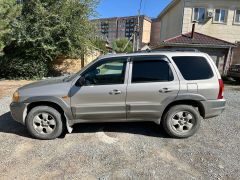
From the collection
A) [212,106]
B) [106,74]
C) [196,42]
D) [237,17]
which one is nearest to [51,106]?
[106,74]

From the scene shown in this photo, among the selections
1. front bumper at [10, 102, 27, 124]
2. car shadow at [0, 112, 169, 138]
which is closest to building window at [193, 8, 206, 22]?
car shadow at [0, 112, 169, 138]

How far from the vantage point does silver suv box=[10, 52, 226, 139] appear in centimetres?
474

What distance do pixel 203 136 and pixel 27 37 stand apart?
10.9 metres

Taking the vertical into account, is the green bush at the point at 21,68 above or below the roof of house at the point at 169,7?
below

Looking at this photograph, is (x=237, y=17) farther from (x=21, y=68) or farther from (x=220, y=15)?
(x=21, y=68)

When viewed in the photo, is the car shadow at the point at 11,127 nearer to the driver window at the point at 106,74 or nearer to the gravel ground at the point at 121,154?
the gravel ground at the point at 121,154

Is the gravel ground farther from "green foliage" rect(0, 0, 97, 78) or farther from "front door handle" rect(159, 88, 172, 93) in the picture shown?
"green foliage" rect(0, 0, 97, 78)

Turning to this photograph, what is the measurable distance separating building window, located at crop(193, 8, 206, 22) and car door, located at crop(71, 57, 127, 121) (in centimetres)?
1829

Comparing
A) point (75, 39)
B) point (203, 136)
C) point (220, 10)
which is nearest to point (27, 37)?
point (75, 39)

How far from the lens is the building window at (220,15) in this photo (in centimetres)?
2092

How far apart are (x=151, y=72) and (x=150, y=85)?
0.28 m

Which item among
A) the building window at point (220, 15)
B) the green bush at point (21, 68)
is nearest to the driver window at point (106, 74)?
the green bush at point (21, 68)

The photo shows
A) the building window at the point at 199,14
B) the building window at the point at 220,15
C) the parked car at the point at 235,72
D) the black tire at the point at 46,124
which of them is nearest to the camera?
the black tire at the point at 46,124

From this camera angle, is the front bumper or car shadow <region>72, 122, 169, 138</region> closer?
the front bumper
